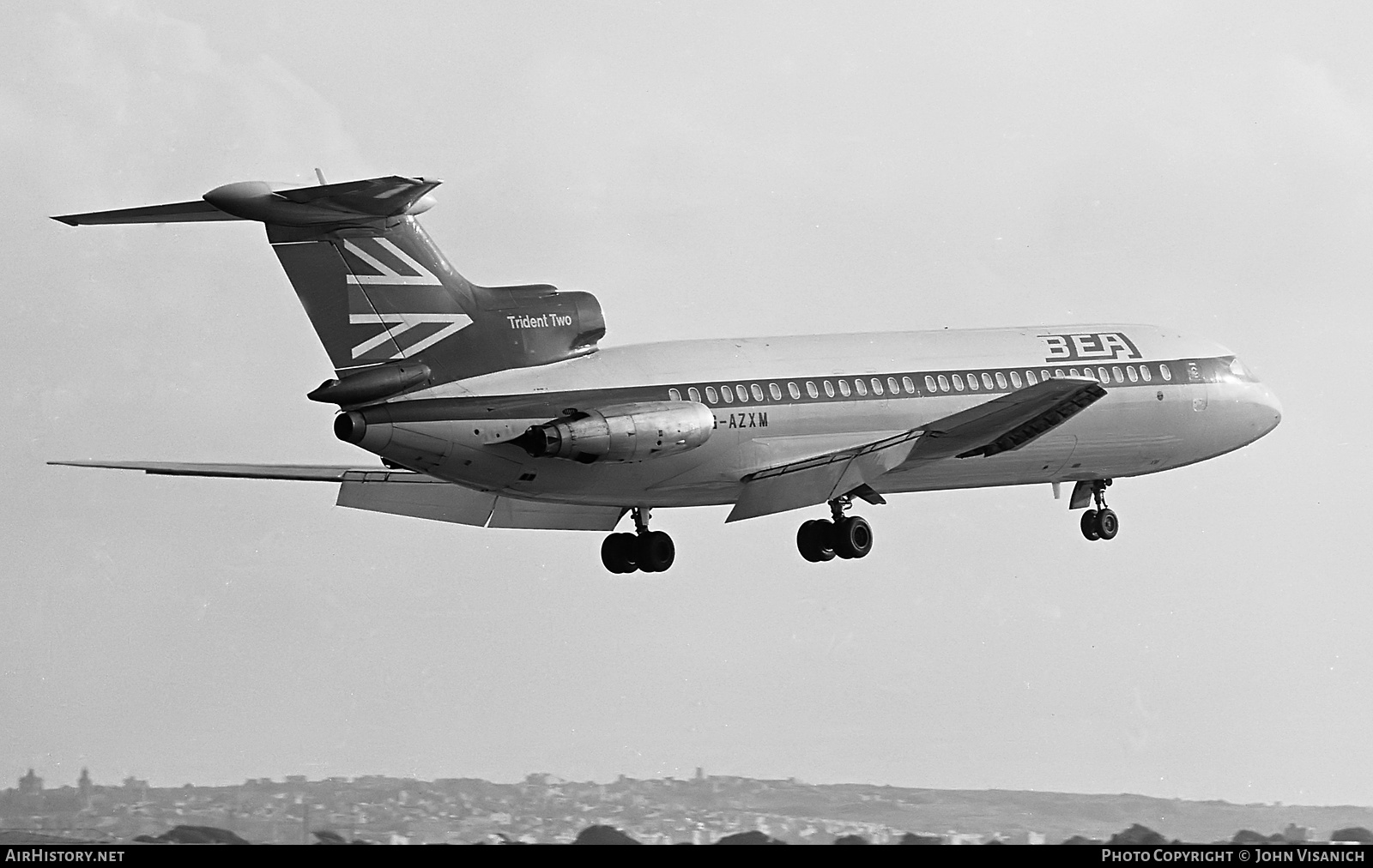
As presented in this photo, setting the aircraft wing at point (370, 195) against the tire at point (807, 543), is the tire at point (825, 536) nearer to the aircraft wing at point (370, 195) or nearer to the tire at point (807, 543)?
the tire at point (807, 543)

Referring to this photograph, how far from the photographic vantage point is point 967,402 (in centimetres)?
3834

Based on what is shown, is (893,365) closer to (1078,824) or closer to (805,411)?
(805,411)

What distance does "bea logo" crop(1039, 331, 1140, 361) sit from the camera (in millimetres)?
40406

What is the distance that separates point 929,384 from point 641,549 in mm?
6518

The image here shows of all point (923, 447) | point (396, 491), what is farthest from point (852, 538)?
point (396, 491)

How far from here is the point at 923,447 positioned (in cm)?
3588

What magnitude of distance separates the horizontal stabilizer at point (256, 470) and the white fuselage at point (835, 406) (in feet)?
19.5

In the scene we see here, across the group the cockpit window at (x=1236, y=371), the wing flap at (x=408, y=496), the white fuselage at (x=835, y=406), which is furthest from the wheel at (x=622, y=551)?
the cockpit window at (x=1236, y=371)

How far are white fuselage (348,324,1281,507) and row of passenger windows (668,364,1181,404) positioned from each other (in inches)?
1.4

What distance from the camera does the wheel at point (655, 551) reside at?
38.2m

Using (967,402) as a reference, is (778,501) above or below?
below

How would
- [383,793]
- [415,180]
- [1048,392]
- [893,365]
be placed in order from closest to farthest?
[415,180]
[1048,392]
[893,365]
[383,793]
